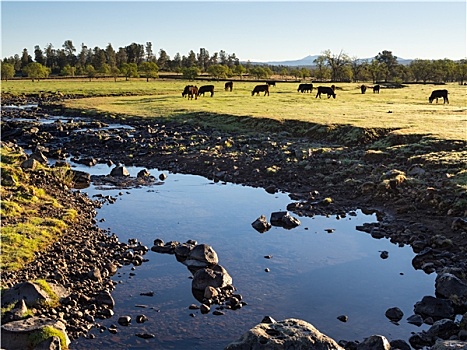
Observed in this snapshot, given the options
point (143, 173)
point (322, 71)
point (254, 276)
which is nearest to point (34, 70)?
point (322, 71)

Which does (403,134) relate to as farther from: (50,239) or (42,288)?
(42,288)

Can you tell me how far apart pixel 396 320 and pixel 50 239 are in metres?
10.6

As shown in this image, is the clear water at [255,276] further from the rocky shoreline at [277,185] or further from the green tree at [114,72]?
the green tree at [114,72]

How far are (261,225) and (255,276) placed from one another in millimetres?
4671

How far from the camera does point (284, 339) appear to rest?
8594mm

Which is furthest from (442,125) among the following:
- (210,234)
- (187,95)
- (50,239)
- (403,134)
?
(187,95)

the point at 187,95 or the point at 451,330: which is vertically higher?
the point at 187,95

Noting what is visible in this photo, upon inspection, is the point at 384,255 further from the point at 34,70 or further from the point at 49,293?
the point at 34,70

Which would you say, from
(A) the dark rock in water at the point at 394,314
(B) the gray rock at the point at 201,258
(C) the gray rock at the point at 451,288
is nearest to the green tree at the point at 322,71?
(B) the gray rock at the point at 201,258

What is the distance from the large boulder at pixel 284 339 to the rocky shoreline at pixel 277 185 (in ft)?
7.07

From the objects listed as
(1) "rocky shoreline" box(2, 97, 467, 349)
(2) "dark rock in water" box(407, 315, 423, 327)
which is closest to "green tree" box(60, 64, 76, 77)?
(1) "rocky shoreline" box(2, 97, 467, 349)

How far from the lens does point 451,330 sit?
35.9 ft

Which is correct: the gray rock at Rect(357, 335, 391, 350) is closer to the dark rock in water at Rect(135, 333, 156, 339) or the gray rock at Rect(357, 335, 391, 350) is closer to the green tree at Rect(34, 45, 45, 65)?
the dark rock in water at Rect(135, 333, 156, 339)

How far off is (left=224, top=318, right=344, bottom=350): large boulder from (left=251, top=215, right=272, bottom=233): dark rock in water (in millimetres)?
9840
